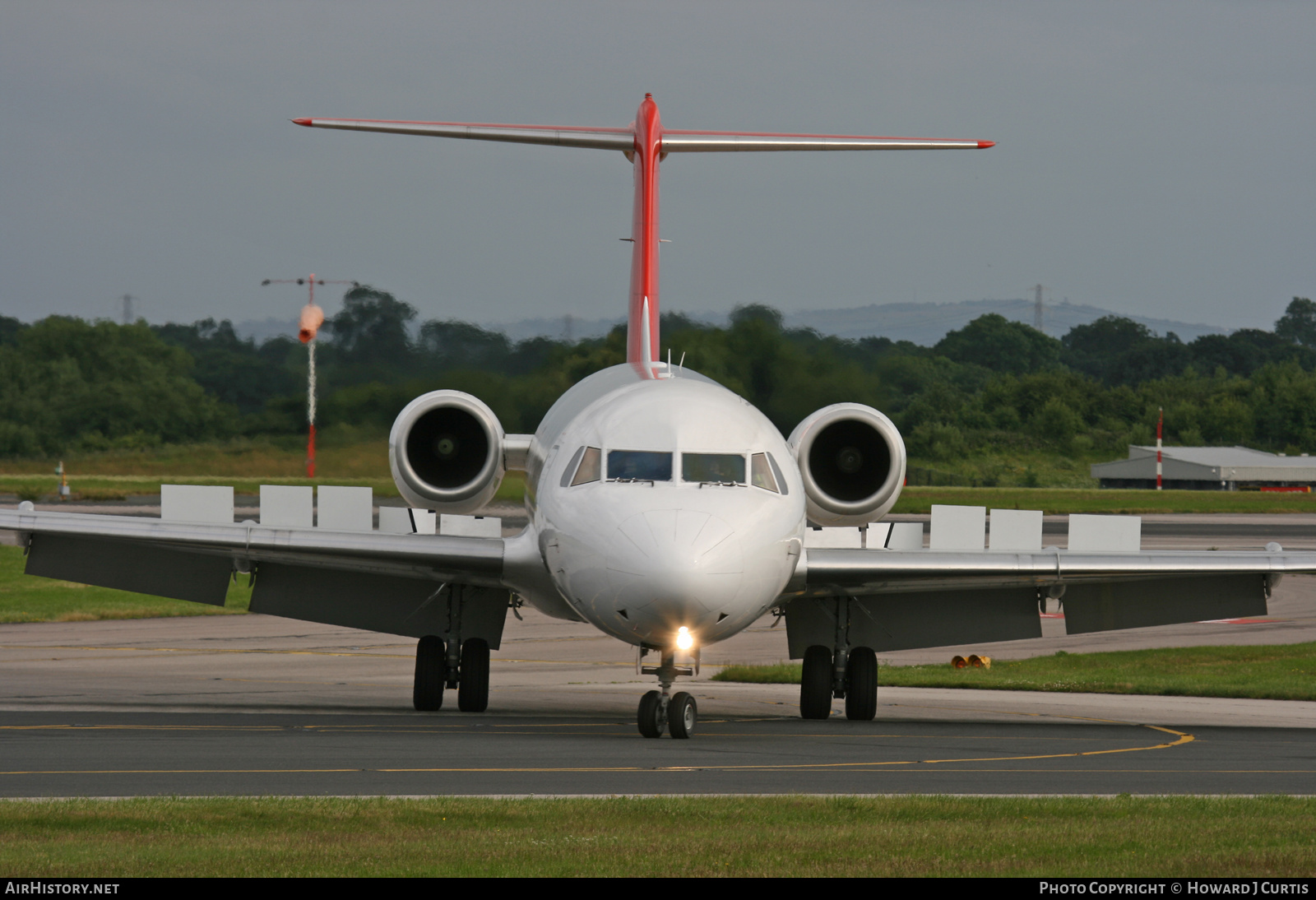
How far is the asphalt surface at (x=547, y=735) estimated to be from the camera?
11.9 meters

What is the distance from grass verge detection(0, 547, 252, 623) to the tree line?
3.21m

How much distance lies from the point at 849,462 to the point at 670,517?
17.3 ft

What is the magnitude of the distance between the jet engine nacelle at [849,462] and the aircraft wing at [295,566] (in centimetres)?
364

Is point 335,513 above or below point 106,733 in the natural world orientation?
above

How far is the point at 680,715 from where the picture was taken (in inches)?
587

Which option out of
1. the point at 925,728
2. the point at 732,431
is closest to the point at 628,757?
the point at 732,431

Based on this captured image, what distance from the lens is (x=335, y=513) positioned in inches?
779

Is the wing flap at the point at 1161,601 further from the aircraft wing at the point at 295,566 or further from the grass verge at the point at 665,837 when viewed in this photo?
the grass verge at the point at 665,837

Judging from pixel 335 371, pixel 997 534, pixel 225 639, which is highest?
pixel 335 371

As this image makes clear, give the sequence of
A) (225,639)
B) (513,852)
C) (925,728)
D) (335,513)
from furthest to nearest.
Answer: (225,639), (335,513), (925,728), (513,852)

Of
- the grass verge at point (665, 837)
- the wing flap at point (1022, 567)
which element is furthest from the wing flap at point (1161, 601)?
the grass verge at point (665, 837)

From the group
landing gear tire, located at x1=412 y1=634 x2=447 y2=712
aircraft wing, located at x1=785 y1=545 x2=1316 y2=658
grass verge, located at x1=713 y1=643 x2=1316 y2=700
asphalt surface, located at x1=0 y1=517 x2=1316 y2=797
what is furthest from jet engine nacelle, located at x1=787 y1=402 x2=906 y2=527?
grass verge, located at x1=713 y1=643 x2=1316 y2=700

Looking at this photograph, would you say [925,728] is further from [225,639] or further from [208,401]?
[208,401]

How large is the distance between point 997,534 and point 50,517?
10506 mm
